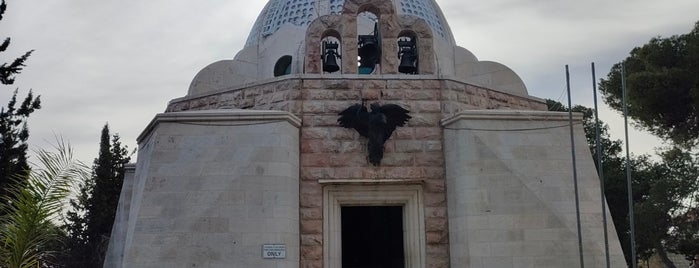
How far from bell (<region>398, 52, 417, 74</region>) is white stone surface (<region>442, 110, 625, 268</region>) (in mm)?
1579

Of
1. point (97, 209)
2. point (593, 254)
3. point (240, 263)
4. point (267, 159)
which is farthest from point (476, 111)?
point (97, 209)

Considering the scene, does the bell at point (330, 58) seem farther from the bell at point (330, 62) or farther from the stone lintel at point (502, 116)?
the stone lintel at point (502, 116)

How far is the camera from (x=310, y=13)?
48.5 ft

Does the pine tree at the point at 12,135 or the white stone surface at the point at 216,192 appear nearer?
the white stone surface at the point at 216,192

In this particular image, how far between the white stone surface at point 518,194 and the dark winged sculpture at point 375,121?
2.57 ft

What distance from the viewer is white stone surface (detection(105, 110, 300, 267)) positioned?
799 cm

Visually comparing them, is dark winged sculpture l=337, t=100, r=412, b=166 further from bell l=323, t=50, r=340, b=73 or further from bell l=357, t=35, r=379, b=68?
bell l=357, t=35, r=379, b=68

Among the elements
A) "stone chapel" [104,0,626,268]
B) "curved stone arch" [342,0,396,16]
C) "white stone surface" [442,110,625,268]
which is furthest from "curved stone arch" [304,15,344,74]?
"white stone surface" [442,110,625,268]

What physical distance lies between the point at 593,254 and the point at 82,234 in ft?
62.6

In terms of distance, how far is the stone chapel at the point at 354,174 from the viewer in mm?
8133

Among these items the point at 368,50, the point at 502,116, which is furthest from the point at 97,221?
the point at 502,116

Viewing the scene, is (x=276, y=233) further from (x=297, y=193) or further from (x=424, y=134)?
(x=424, y=134)

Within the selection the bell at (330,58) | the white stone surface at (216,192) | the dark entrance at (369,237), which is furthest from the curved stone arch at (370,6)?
the dark entrance at (369,237)

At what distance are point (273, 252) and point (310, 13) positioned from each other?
26.5 ft
